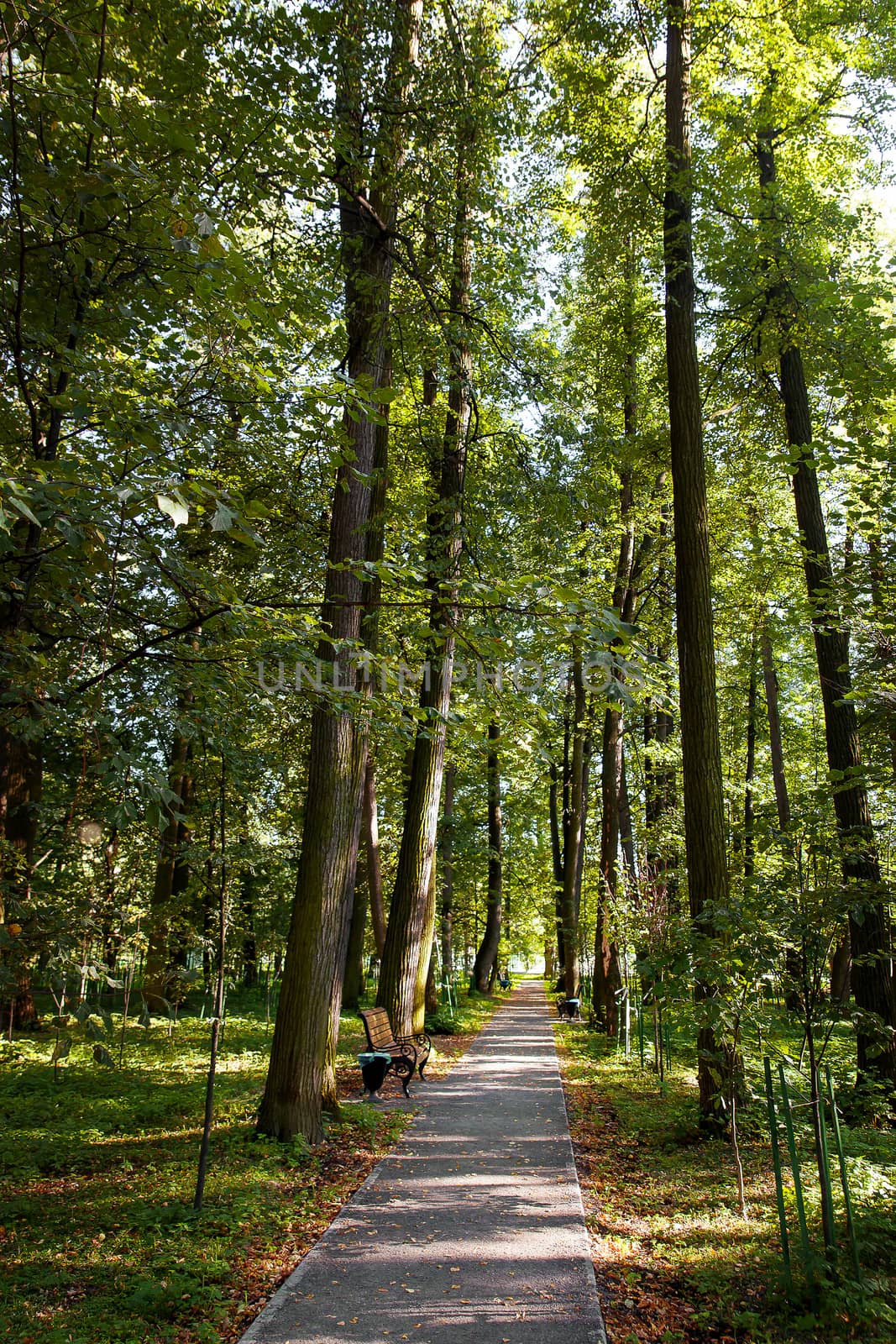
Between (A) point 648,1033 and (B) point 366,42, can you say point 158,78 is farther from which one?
(A) point 648,1033

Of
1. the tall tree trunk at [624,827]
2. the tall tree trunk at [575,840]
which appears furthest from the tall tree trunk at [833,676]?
the tall tree trunk at [575,840]

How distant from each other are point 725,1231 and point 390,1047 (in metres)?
4.79

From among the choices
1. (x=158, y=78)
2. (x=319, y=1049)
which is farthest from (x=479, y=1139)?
(x=158, y=78)

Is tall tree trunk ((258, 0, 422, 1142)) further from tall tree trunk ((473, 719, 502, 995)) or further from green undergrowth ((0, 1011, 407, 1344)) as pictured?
tall tree trunk ((473, 719, 502, 995))

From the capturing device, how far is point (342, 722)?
21.7 ft

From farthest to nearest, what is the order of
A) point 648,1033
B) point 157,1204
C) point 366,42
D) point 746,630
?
1. point 648,1033
2. point 746,630
3. point 366,42
4. point 157,1204

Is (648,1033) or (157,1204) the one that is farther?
(648,1033)

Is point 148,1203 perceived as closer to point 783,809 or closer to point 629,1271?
point 629,1271

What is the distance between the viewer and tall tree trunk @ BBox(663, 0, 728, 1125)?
22.5 ft

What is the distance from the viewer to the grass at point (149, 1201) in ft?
11.4

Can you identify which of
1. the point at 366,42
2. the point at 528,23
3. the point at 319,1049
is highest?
the point at 528,23

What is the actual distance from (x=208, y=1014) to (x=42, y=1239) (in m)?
12.6

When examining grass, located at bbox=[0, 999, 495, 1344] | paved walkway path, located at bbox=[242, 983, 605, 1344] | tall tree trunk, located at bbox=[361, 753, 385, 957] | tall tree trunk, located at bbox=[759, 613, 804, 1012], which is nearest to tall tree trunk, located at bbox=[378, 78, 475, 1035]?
tall tree trunk, located at bbox=[361, 753, 385, 957]

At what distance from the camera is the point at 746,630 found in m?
13.0
